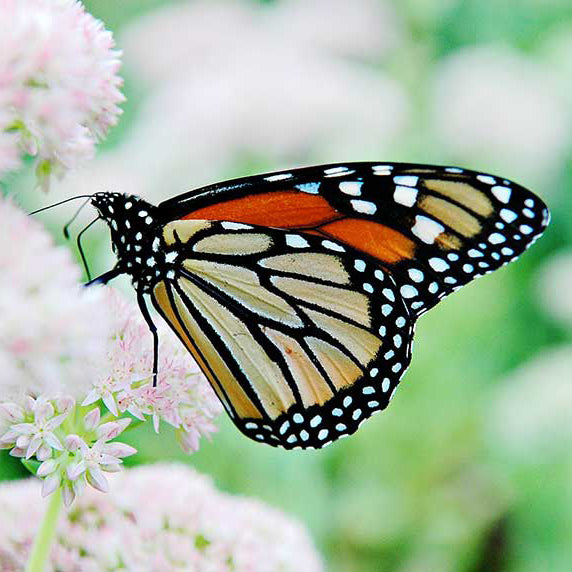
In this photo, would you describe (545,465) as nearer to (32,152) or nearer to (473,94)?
(473,94)

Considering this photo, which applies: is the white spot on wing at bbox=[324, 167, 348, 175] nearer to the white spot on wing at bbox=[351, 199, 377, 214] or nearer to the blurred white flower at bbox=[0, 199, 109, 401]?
the white spot on wing at bbox=[351, 199, 377, 214]

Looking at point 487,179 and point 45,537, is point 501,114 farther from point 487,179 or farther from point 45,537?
point 45,537

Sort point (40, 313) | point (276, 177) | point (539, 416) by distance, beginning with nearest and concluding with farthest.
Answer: point (40, 313) → point (276, 177) → point (539, 416)

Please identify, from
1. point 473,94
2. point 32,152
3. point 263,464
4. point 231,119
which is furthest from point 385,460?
point 32,152

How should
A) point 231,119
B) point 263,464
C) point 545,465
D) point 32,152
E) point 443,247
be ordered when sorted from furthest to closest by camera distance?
point 231,119, point 545,465, point 263,464, point 443,247, point 32,152

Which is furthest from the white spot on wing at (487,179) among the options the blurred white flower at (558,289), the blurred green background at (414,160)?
the blurred white flower at (558,289)

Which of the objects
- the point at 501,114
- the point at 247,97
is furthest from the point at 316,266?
the point at 501,114

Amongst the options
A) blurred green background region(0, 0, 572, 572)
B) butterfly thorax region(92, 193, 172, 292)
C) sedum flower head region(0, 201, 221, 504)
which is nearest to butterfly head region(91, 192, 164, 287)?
butterfly thorax region(92, 193, 172, 292)
